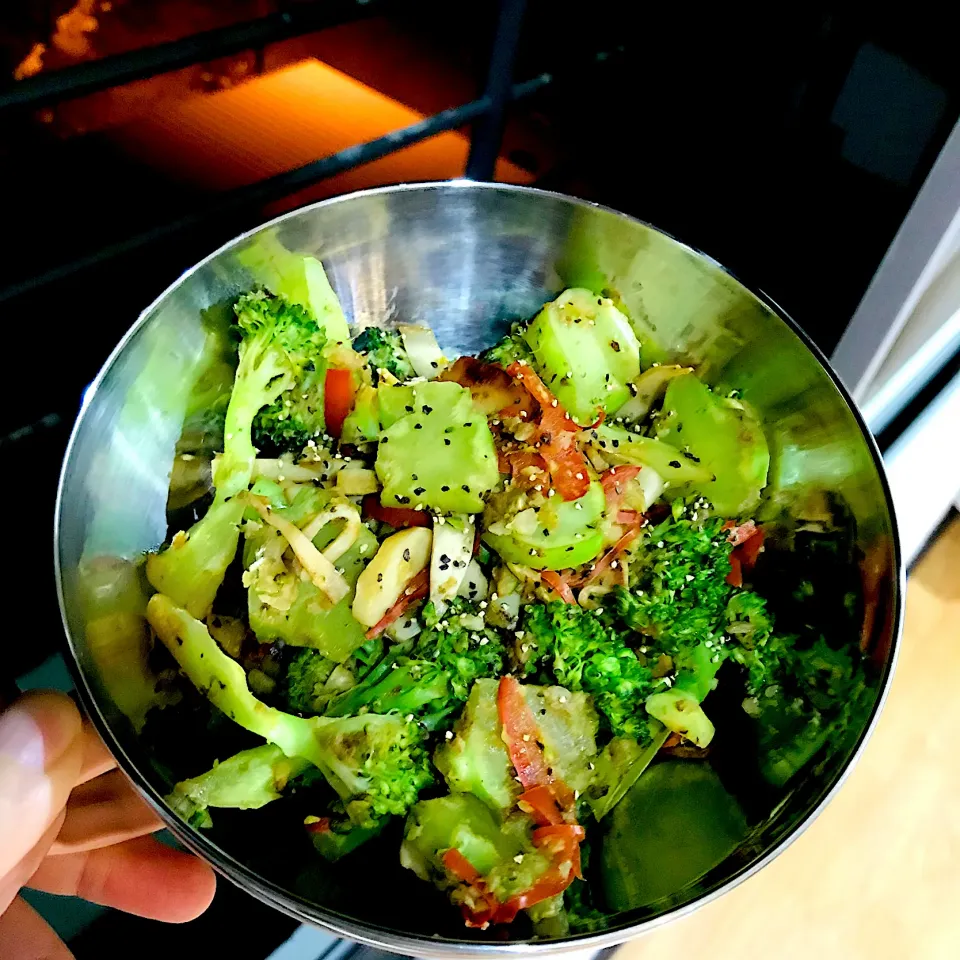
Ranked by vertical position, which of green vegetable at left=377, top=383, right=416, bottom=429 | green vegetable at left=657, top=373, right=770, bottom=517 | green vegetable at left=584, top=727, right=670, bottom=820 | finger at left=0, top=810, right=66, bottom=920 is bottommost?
finger at left=0, top=810, right=66, bottom=920

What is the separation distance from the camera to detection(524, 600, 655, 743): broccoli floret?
0.75m

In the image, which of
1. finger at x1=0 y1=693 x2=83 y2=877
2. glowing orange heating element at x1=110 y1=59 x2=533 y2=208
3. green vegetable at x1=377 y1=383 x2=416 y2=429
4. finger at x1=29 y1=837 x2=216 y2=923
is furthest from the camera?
glowing orange heating element at x1=110 y1=59 x2=533 y2=208

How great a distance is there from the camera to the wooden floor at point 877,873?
139cm

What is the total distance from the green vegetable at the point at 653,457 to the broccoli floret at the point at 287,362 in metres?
0.28

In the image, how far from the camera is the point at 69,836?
853mm

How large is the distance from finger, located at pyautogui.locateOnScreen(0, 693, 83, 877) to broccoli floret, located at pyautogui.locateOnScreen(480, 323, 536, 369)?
0.51 meters

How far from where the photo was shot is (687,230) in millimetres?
1473

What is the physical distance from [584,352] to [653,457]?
0.13m

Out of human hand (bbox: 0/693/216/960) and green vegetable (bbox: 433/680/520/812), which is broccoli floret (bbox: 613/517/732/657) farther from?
human hand (bbox: 0/693/216/960)

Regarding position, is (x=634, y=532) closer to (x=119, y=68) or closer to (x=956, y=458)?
(x=119, y=68)

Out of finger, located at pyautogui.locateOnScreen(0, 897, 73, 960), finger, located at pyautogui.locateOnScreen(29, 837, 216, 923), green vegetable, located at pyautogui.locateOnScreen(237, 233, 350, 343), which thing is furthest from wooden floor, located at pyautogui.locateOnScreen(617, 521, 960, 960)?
green vegetable, located at pyautogui.locateOnScreen(237, 233, 350, 343)

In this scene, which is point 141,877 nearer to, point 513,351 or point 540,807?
point 540,807

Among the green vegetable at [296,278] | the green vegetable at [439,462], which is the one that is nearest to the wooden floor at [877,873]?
the green vegetable at [439,462]

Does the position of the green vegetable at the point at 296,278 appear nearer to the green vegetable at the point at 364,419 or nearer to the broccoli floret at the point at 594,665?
the green vegetable at the point at 364,419
